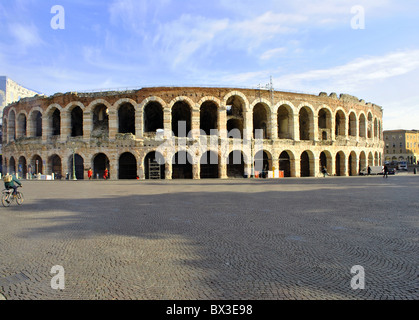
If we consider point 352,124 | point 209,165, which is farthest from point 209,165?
point 352,124

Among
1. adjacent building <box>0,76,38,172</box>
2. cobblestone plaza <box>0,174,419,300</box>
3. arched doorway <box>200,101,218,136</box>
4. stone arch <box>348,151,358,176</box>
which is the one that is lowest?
cobblestone plaza <box>0,174,419,300</box>

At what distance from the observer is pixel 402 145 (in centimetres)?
8325

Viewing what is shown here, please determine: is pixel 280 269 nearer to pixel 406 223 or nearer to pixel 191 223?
pixel 191 223

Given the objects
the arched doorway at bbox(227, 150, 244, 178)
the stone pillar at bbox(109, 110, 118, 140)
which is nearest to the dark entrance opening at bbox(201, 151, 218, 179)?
the arched doorway at bbox(227, 150, 244, 178)

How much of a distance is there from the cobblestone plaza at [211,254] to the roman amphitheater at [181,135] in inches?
780

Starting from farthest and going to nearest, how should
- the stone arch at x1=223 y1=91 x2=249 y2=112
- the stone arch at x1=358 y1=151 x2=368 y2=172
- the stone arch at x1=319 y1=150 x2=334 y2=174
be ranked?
1. the stone arch at x1=358 y1=151 x2=368 y2=172
2. the stone arch at x1=319 y1=150 x2=334 y2=174
3. the stone arch at x1=223 y1=91 x2=249 y2=112

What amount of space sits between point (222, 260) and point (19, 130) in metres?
39.1

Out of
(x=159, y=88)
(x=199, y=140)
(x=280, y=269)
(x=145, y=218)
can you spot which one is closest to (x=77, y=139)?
(x=159, y=88)

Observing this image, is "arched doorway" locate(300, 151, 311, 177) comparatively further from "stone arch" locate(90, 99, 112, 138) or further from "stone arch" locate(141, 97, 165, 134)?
"stone arch" locate(90, 99, 112, 138)

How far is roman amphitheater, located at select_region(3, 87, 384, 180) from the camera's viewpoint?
1049 inches

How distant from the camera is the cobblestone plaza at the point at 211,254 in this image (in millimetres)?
2916

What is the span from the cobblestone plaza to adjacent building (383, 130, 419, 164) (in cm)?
9719

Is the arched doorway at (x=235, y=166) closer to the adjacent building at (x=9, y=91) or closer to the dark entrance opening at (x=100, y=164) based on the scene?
the dark entrance opening at (x=100, y=164)

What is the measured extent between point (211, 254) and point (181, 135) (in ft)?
83.0
